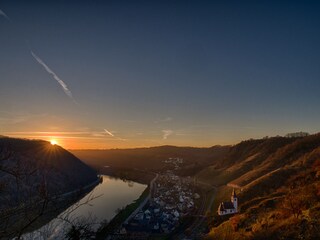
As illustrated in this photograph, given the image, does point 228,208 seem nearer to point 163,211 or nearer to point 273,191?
point 273,191

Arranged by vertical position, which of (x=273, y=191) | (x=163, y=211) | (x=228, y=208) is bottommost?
(x=163, y=211)

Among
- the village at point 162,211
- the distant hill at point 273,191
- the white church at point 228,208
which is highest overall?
the distant hill at point 273,191

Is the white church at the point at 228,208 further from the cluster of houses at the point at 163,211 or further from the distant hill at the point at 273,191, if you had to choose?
the cluster of houses at the point at 163,211

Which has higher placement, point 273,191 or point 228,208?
point 273,191

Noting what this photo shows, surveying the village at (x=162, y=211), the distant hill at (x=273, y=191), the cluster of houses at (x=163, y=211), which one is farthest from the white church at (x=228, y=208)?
the cluster of houses at (x=163, y=211)

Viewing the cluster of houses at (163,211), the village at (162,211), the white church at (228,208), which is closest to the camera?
the village at (162,211)

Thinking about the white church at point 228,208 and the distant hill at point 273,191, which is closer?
the distant hill at point 273,191

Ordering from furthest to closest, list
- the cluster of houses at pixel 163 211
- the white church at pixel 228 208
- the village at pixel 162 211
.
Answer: the white church at pixel 228 208 < the cluster of houses at pixel 163 211 < the village at pixel 162 211

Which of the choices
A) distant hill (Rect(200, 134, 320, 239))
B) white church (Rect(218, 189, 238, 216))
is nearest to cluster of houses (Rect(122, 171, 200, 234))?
white church (Rect(218, 189, 238, 216))

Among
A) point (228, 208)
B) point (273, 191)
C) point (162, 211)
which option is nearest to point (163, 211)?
point (162, 211)
